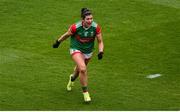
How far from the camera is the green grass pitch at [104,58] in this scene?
13.2 m

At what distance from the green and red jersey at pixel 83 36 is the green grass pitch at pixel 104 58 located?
1.27 metres

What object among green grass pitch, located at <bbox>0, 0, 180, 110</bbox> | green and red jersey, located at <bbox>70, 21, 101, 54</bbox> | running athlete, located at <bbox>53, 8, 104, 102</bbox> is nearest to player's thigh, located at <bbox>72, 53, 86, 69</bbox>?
running athlete, located at <bbox>53, 8, 104, 102</bbox>

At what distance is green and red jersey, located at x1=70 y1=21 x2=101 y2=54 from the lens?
1277 centimetres

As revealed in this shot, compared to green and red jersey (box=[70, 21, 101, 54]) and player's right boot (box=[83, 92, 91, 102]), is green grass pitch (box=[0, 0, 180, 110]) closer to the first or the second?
player's right boot (box=[83, 92, 91, 102])

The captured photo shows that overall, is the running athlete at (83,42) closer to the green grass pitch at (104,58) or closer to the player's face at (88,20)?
the player's face at (88,20)

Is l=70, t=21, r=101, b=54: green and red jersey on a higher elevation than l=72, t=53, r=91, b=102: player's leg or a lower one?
higher

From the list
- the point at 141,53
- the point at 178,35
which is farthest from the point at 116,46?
the point at 178,35

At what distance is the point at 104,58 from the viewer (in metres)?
17.2

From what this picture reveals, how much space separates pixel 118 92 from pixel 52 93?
1.64 meters

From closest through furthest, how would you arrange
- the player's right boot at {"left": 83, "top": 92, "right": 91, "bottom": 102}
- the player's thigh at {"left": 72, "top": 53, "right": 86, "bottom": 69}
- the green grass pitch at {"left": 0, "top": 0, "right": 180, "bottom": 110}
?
the player's thigh at {"left": 72, "top": 53, "right": 86, "bottom": 69}
the player's right boot at {"left": 83, "top": 92, "right": 91, "bottom": 102}
the green grass pitch at {"left": 0, "top": 0, "right": 180, "bottom": 110}

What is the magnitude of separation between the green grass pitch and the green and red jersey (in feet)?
4.18

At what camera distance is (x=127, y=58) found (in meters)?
17.2

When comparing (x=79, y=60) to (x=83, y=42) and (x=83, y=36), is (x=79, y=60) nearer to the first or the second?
(x=83, y=42)

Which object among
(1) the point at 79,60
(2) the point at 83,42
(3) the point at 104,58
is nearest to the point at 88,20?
(2) the point at 83,42
